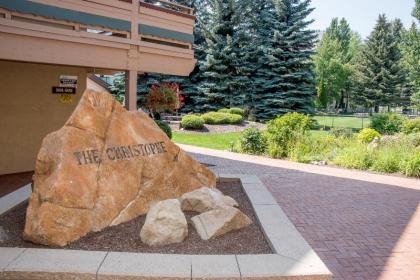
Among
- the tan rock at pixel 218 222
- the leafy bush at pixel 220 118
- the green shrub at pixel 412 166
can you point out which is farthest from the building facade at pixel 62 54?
the leafy bush at pixel 220 118

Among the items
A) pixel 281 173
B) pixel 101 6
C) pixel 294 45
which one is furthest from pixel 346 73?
pixel 101 6

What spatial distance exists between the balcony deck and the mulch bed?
3579mm

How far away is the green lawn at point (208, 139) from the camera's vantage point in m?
17.7

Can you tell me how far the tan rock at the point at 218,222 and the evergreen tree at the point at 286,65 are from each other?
25.2 m

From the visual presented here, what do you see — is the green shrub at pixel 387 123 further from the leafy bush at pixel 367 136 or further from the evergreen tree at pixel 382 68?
the evergreen tree at pixel 382 68

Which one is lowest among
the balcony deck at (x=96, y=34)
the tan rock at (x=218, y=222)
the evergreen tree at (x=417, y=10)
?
the tan rock at (x=218, y=222)

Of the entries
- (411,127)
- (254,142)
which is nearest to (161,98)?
(254,142)

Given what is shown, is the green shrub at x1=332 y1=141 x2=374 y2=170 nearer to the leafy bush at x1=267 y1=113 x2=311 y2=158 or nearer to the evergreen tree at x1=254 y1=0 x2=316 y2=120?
the leafy bush at x1=267 y1=113 x2=311 y2=158

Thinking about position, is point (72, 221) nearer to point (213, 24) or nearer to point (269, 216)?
point (269, 216)

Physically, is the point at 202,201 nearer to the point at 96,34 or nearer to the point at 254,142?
the point at 96,34

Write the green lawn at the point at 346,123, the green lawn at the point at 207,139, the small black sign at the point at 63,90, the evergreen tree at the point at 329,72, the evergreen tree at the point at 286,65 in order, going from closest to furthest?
the small black sign at the point at 63,90 < the green lawn at the point at 207,139 < the evergreen tree at the point at 286,65 < the green lawn at the point at 346,123 < the evergreen tree at the point at 329,72

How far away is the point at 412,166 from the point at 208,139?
10.7 m

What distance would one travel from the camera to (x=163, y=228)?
16.1ft

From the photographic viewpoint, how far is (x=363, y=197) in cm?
827
